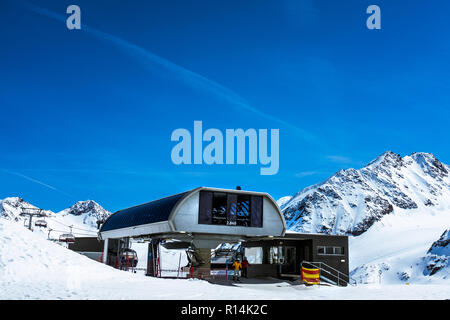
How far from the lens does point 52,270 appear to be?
18391 mm

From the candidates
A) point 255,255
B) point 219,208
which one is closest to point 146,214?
point 219,208

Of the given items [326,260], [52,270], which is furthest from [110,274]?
[326,260]

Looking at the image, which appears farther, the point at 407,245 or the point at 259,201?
the point at 407,245

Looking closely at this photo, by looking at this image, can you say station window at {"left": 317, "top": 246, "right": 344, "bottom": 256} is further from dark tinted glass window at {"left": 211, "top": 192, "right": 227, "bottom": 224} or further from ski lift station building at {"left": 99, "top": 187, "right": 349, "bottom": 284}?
dark tinted glass window at {"left": 211, "top": 192, "right": 227, "bottom": 224}

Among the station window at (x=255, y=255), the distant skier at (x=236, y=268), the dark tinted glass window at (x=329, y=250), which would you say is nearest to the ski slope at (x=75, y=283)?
the distant skier at (x=236, y=268)

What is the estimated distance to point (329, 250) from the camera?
39375 mm

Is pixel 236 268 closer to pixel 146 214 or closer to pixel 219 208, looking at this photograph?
pixel 219 208

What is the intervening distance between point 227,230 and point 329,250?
11.2 meters

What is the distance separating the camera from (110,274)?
1966cm
